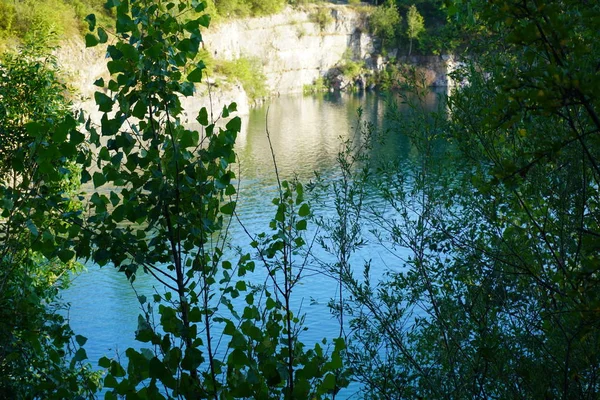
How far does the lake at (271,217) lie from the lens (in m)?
12.9

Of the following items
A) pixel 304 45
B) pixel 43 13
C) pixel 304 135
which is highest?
pixel 43 13

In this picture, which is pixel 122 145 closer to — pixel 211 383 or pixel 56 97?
pixel 211 383

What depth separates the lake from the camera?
42.2ft

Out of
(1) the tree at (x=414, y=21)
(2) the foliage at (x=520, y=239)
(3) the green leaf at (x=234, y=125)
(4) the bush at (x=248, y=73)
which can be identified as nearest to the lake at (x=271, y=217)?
(3) the green leaf at (x=234, y=125)

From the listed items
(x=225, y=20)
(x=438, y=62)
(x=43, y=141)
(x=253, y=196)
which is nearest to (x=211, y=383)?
(x=43, y=141)

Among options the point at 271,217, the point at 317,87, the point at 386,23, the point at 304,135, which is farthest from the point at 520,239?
the point at 317,87

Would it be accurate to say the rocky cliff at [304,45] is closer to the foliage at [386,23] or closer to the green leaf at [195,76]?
the foliage at [386,23]

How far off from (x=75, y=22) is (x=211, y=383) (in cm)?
3276

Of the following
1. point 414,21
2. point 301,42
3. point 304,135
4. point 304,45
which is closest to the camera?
point 304,135

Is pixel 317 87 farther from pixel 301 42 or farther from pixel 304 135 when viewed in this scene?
pixel 304 135

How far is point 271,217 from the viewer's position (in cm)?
1630

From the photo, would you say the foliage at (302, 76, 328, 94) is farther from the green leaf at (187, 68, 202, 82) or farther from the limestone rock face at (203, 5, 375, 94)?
the green leaf at (187, 68, 202, 82)

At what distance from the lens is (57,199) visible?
8.80ft

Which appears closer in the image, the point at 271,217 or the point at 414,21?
the point at 271,217
